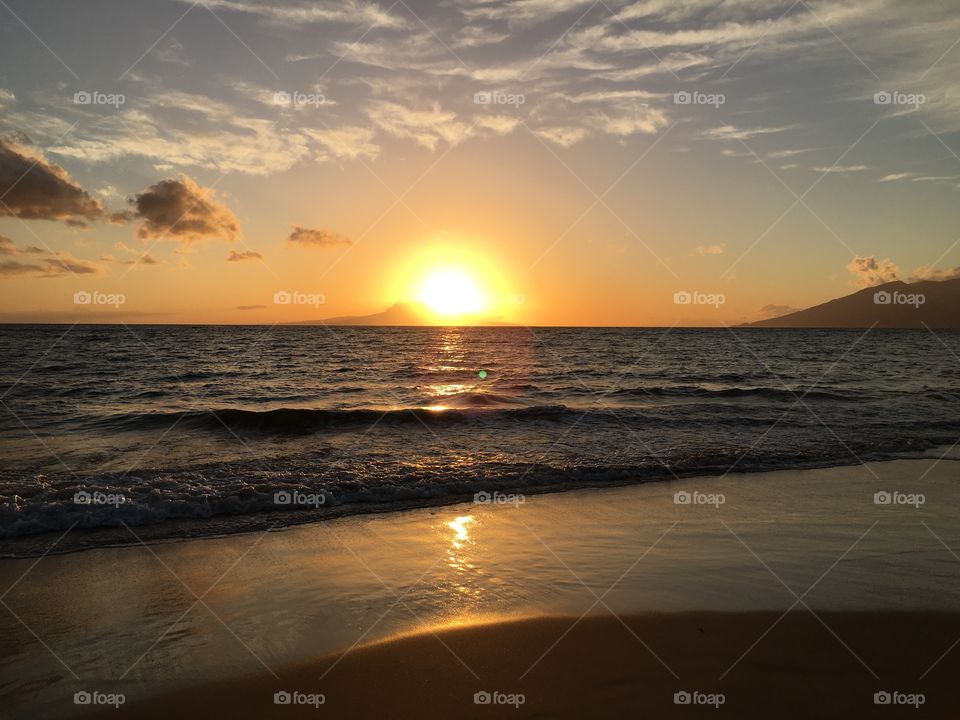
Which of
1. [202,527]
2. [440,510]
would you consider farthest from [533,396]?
[202,527]

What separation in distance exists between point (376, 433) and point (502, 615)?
42.8 ft

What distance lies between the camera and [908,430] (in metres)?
19.2

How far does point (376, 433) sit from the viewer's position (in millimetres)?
18297

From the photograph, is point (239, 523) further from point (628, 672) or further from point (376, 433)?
point (376, 433)

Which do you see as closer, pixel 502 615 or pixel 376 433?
pixel 502 615

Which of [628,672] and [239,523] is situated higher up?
[239,523]

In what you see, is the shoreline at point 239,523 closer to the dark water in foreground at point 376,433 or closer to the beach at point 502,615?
the dark water in foreground at point 376,433

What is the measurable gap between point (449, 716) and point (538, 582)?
2.54m

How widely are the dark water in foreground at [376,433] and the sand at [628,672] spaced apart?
505 centimetres

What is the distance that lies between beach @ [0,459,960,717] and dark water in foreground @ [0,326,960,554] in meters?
2.09

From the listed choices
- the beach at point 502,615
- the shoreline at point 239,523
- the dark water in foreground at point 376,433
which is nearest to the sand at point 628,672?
the beach at point 502,615

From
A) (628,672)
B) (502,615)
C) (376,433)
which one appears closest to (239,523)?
(502,615)

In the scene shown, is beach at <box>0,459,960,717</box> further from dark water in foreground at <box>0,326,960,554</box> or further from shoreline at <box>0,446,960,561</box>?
dark water in foreground at <box>0,326,960,554</box>

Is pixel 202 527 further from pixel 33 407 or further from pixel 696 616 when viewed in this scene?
pixel 33 407
